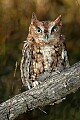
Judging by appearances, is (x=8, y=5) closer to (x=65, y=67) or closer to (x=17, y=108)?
(x=65, y=67)

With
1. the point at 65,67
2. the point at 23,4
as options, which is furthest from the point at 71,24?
the point at 65,67

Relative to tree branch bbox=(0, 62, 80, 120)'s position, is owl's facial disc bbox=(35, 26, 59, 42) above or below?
above

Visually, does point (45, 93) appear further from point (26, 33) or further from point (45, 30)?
point (26, 33)

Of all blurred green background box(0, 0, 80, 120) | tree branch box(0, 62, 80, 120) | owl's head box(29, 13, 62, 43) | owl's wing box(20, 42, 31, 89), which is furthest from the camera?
blurred green background box(0, 0, 80, 120)

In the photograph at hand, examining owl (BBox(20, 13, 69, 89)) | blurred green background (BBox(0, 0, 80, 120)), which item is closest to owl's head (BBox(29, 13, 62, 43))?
owl (BBox(20, 13, 69, 89))

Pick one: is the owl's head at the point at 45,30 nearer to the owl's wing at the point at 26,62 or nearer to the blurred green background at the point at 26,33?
the owl's wing at the point at 26,62

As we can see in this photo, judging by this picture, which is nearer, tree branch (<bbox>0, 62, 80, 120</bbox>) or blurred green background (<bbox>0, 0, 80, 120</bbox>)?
tree branch (<bbox>0, 62, 80, 120</bbox>)

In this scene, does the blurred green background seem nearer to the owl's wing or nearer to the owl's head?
the owl's wing

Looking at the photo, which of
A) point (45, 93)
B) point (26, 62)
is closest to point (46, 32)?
point (26, 62)

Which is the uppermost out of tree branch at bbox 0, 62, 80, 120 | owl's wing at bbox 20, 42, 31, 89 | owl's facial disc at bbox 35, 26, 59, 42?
owl's facial disc at bbox 35, 26, 59, 42
